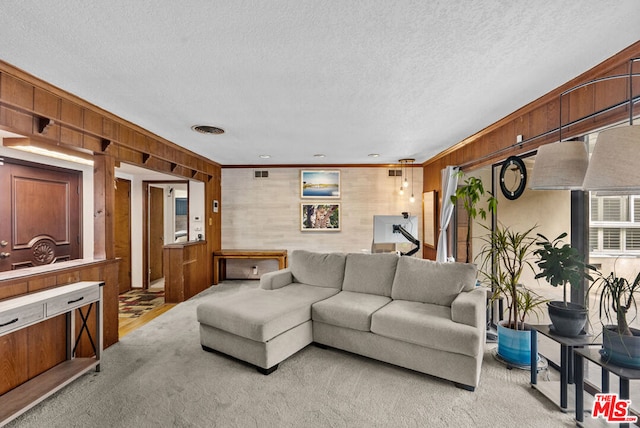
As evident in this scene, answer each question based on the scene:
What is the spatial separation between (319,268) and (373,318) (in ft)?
3.92

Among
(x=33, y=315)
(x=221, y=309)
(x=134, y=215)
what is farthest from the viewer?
(x=134, y=215)

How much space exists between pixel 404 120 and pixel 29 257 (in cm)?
Answer: 455

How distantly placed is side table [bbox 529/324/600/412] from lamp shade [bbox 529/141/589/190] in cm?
103

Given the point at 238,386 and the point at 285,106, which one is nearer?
the point at 238,386

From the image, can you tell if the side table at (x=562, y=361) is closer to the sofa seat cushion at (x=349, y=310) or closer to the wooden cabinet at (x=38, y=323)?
Result: the sofa seat cushion at (x=349, y=310)

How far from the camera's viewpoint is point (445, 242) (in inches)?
194

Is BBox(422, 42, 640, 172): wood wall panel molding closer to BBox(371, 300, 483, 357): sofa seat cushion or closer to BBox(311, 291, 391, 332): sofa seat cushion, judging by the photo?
BBox(371, 300, 483, 357): sofa seat cushion

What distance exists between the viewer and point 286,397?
2262 mm

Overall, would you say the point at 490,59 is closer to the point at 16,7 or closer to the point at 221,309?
the point at 16,7

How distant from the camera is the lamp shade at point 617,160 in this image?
1293 millimetres

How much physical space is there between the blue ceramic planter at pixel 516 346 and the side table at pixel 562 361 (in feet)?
0.84

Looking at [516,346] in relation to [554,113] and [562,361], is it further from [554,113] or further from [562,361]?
[554,113]

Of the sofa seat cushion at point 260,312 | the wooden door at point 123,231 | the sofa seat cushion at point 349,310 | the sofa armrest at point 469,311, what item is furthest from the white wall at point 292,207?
the sofa armrest at point 469,311

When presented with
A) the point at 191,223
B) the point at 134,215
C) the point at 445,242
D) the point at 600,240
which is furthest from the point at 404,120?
the point at 134,215
